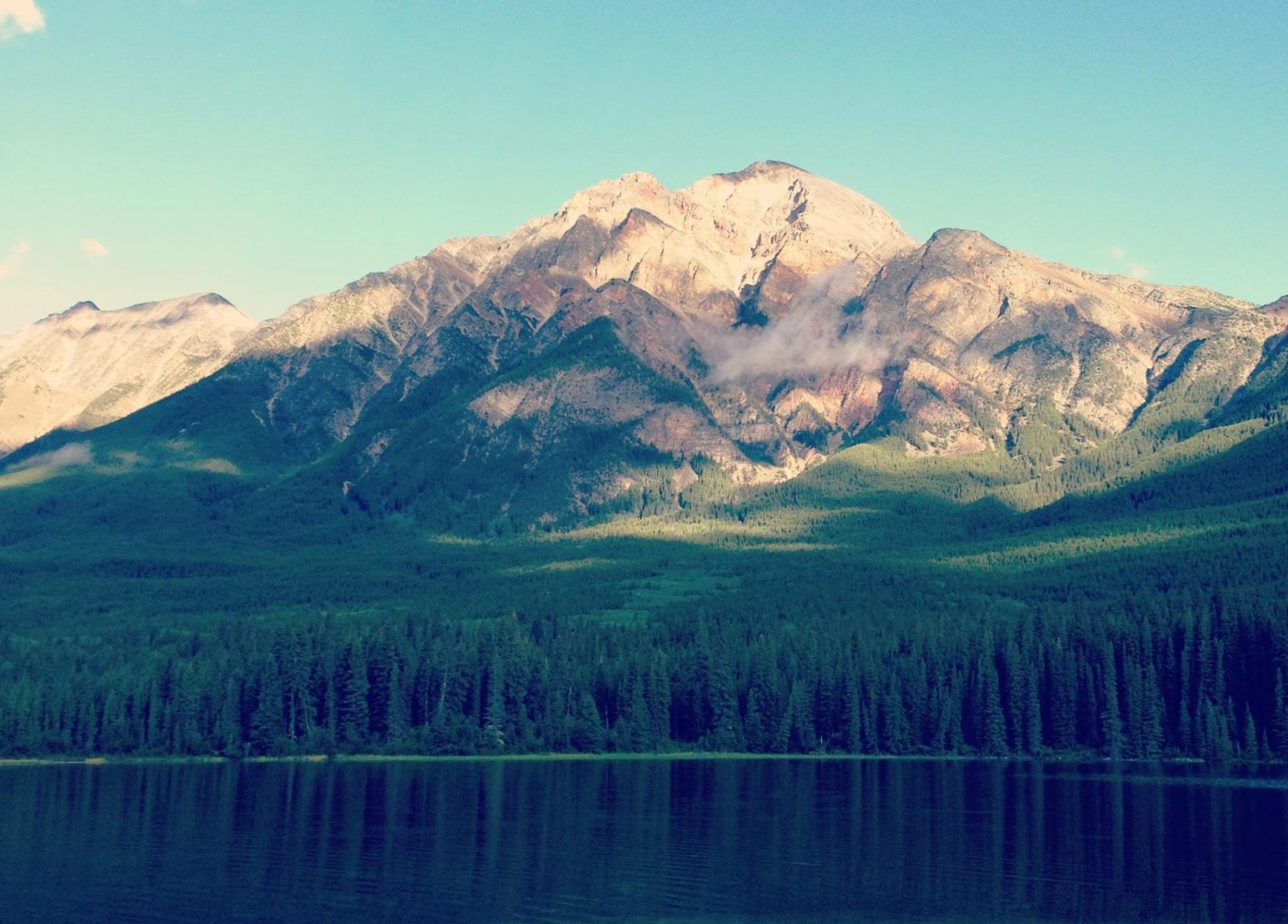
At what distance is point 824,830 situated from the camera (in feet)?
400

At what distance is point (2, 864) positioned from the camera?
99438 millimetres

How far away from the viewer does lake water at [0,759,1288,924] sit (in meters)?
88.1

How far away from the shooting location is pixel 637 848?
363ft

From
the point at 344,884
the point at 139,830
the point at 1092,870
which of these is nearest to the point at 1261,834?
the point at 1092,870

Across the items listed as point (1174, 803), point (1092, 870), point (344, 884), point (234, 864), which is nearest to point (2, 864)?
point (234, 864)

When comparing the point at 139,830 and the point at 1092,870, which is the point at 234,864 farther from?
the point at 1092,870

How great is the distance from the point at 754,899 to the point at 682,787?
6633cm

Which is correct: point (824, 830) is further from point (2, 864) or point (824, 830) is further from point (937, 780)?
point (2, 864)

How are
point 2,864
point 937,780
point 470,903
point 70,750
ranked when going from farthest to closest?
point 70,750, point 937,780, point 2,864, point 470,903

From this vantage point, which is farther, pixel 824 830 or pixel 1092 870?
pixel 824 830

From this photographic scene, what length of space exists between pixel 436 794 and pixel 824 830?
1683 inches

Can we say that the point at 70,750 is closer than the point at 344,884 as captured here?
No

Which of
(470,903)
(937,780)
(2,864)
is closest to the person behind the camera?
(470,903)

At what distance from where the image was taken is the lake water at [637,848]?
88125 mm
